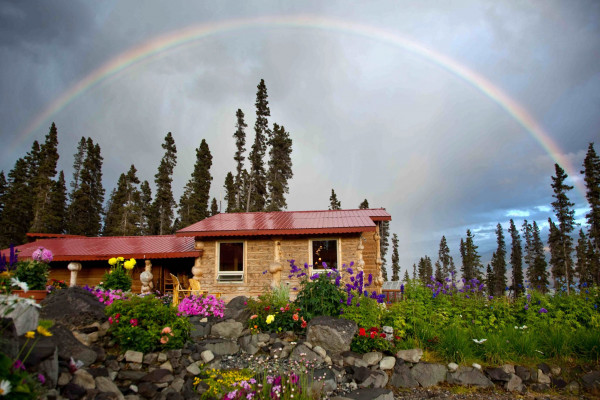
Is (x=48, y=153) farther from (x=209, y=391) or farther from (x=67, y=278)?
(x=209, y=391)

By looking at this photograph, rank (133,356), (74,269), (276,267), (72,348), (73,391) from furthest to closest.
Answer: (74,269)
(276,267)
(133,356)
(72,348)
(73,391)

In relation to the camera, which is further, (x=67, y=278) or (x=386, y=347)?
(x=67, y=278)

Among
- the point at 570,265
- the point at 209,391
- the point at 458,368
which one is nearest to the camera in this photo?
the point at 209,391

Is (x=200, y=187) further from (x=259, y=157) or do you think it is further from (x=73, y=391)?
(x=73, y=391)

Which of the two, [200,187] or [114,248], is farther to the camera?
[200,187]

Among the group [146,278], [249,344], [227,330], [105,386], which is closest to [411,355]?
[249,344]

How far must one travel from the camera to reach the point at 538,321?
321 inches

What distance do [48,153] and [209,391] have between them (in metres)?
42.1

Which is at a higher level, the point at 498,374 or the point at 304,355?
the point at 304,355

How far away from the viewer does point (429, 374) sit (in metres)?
6.86

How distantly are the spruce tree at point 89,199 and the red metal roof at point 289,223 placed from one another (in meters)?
31.8

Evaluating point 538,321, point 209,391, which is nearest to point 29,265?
point 209,391

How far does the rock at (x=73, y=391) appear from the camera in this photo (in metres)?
4.07

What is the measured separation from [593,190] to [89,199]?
5478cm
